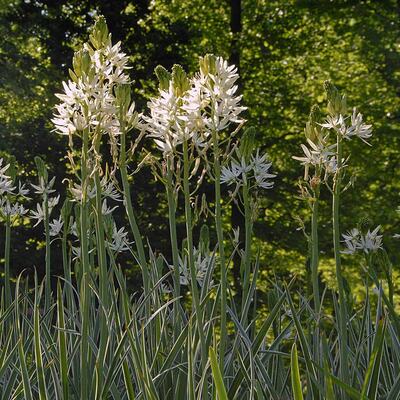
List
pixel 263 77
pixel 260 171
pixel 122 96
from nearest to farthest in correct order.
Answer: pixel 122 96, pixel 260 171, pixel 263 77

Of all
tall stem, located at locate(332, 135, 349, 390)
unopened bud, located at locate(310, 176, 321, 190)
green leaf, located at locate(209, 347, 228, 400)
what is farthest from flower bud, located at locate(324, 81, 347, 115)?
green leaf, located at locate(209, 347, 228, 400)

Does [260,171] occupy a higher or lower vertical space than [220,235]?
higher

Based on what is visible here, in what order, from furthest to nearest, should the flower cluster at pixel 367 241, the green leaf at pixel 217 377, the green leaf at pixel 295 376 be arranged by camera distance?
the flower cluster at pixel 367 241 → the green leaf at pixel 295 376 → the green leaf at pixel 217 377

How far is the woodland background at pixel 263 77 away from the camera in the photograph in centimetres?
1359

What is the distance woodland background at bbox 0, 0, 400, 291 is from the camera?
13.6m

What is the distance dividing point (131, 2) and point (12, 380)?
13.2 meters

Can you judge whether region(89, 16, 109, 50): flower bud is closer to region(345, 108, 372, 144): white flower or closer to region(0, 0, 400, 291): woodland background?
region(345, 108, 372, 144): white flower

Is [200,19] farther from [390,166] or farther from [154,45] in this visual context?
[390,166]

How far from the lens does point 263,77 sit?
54.5ft

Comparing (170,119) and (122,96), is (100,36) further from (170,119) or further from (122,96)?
(170,119)

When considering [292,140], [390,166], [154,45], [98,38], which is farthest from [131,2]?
[98,38]

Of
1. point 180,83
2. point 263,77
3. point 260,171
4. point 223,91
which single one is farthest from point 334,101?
point 263,77

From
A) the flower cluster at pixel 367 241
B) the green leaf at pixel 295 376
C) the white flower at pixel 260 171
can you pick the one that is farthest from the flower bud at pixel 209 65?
the flower cluster at pixel 367 241

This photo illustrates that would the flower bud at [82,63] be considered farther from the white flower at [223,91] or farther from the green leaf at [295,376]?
the green leaf at [295,376]
